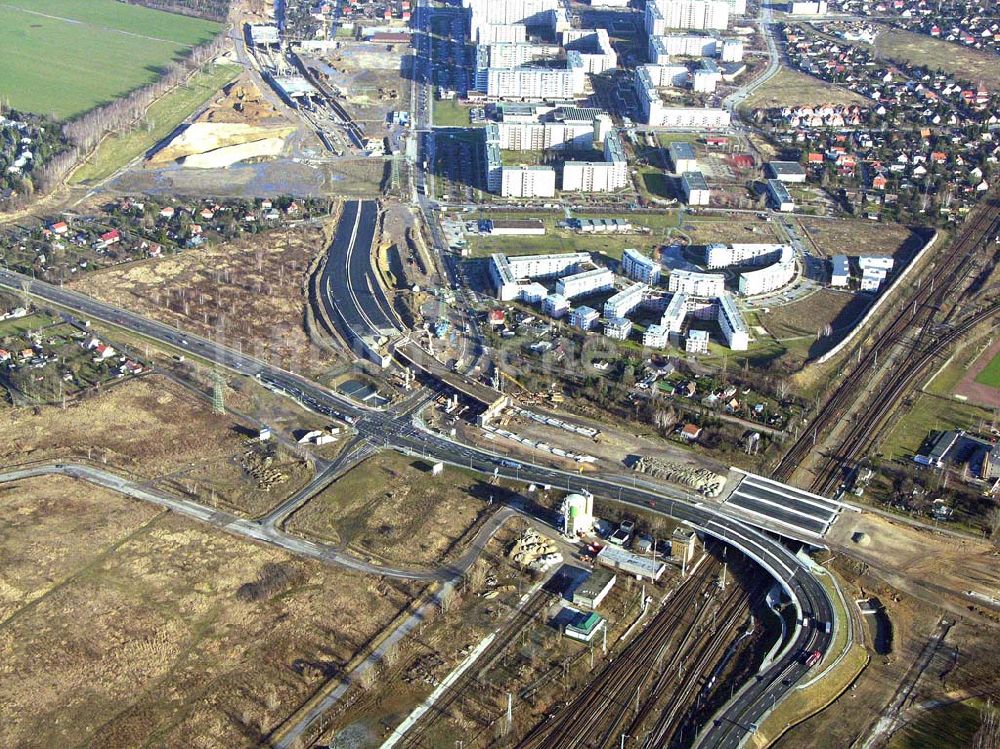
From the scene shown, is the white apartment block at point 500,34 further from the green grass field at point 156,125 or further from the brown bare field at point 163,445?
the brown bare field at point 163,445

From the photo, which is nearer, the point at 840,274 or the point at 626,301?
the point at 626,301

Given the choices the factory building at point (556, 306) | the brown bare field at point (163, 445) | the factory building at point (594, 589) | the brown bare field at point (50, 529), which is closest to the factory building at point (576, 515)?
the factory building at point (594, 589)

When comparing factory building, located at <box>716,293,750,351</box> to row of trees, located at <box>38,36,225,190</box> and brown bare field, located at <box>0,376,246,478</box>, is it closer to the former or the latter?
brown bare field, located at <box>0,376,246,478</box>

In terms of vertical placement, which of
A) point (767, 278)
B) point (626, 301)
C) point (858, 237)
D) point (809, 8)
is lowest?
point (626, 301)

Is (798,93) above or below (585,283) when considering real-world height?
above

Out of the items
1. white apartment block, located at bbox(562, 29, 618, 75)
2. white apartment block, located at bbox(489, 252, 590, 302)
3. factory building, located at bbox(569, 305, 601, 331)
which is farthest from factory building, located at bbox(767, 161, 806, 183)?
factory building, located at bbox(569, 305, 601, 331)

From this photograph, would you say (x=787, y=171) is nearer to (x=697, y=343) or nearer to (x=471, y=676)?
(x=697, y=343)

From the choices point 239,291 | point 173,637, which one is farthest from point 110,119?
point 173,637
